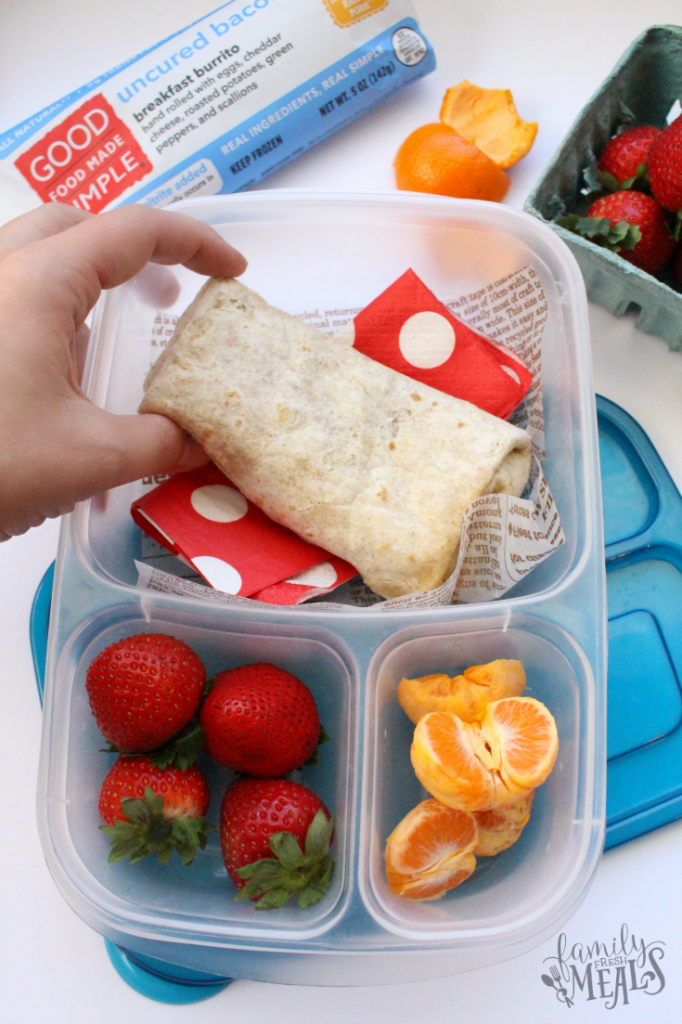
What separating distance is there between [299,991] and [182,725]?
342 millimetres

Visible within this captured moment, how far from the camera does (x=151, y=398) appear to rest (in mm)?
844

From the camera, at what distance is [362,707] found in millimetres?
801

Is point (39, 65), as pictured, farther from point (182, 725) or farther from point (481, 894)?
point (481, 894)

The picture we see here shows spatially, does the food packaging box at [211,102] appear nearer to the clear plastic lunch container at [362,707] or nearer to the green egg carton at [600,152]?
the clear plastic lunch container at [362,707]

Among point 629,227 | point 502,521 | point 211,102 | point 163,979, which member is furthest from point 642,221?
point 163,979

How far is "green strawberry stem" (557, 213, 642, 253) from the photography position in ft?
2.89

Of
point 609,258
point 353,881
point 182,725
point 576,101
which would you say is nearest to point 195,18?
point 576,101

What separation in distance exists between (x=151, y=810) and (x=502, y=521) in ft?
1.46

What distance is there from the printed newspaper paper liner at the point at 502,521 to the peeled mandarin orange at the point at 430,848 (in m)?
0.21

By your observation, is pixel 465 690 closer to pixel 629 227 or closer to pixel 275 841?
pixel 275 841

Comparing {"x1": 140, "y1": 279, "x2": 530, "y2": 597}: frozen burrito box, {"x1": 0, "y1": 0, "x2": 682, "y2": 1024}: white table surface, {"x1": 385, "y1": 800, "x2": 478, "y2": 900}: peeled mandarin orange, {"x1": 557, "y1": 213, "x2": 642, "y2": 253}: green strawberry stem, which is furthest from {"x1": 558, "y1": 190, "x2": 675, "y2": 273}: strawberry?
{"x1": 385, "y1": 800, "x2": 478, "y2": 900}: peeled mandarin orange

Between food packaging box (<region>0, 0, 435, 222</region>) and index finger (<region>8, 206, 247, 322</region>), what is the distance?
0.23 meters

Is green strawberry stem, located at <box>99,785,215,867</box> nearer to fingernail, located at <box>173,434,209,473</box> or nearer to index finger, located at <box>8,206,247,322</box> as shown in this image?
fingernail, located at <box>173,434,209,473</box>

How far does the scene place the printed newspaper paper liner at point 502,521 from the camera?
80 cm
